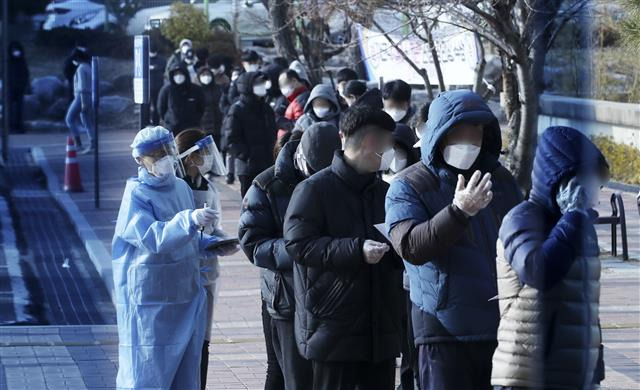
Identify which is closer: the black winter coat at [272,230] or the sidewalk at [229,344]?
the black winter coat at [272,230]

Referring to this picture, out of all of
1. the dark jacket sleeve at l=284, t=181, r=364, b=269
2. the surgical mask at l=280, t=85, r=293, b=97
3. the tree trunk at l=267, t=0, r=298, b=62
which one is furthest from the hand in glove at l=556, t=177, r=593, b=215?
the tree trunk at l=267, t=0, r=298, b=62

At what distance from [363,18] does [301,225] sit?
7269 mm

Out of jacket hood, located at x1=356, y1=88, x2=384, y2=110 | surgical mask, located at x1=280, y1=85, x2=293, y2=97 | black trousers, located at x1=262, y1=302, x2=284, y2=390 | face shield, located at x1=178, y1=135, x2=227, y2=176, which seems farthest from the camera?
surgical mask, located at x1=280, y1=85, x2=293, y2=97

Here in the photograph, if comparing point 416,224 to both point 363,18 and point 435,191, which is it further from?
point 363,18

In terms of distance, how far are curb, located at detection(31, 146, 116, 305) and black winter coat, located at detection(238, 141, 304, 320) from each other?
4776mm

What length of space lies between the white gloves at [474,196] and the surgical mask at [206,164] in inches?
108

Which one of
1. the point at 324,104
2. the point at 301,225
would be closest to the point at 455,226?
the point at 301,225

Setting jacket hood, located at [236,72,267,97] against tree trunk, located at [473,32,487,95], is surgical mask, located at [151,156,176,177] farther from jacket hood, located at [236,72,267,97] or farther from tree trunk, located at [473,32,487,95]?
jacket hood, located at [236,72,267,97]

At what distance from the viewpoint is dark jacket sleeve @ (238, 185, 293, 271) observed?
6363mm

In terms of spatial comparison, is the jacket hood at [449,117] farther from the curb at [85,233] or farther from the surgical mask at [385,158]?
the curb at [85,233]

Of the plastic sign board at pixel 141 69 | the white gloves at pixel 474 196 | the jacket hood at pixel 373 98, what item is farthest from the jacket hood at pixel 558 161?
the plastic sign board at pixel 141 69

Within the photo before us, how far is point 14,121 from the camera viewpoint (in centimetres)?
2959

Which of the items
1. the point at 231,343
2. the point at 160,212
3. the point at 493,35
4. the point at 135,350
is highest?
the point at 493,35

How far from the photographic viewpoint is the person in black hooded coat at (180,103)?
18500mm
